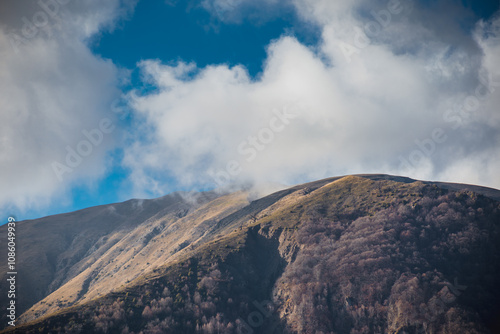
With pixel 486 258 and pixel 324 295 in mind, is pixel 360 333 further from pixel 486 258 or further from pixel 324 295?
pixel 486 258

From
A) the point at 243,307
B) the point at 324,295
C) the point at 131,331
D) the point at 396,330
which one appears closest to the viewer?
the point at 396,330

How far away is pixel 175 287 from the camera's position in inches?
7087

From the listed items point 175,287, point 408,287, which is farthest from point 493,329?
point 175,287

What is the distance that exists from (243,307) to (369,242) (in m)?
81.3

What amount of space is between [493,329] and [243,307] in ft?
373

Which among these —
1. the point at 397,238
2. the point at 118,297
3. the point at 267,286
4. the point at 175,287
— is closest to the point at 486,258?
the point at 397,238

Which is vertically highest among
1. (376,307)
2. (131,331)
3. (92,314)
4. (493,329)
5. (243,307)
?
(92,314)

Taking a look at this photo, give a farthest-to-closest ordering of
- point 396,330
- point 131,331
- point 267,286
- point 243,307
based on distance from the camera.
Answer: point 267,286 → point 243,307 → point 131,331 → point 396,330

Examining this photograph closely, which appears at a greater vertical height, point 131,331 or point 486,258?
point 131,331

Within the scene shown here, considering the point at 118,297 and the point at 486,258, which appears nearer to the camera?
the point at 486,258

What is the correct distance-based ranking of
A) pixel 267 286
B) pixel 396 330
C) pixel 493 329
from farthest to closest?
pixel 267 286 → pixel 396 330 → pixel 493 329

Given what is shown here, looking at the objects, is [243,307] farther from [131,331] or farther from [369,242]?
[369,242]

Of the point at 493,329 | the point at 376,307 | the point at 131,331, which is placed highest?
the point at 131,331

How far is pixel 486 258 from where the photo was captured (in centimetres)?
15612
